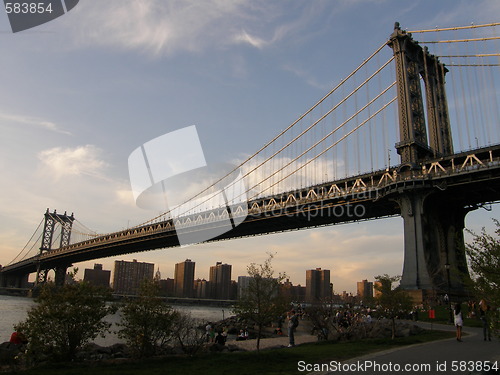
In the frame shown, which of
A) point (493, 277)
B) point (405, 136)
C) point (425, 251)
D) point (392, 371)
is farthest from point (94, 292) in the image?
point (405, 136)

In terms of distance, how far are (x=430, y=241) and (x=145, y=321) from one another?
97.6ft

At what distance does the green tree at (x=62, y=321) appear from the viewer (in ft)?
40.9

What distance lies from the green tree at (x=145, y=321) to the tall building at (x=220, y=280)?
12010 cm

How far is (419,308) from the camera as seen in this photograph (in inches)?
1214

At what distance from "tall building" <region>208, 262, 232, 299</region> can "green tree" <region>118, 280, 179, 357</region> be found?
120m

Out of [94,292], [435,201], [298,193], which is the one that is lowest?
[94,292]

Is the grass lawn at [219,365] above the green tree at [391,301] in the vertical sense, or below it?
below

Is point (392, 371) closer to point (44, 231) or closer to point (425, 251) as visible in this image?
point (425, 251)

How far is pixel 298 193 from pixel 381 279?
32622 millimetres

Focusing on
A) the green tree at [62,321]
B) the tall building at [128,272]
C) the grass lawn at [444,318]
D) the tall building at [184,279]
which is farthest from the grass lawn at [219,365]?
the tall building at [128,272]

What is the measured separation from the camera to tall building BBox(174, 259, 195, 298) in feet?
420

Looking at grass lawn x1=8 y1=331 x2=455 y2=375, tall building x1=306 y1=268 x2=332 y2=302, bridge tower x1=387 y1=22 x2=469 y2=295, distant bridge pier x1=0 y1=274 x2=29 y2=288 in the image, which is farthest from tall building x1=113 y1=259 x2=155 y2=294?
grass lawn x1=8 y1=331 x2=455 y2=375

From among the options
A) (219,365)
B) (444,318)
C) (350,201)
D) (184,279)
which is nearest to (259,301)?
(219,365)

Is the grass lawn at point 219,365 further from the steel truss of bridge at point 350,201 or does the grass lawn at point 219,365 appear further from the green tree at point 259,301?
the steel truss of bridge at point 350,201
